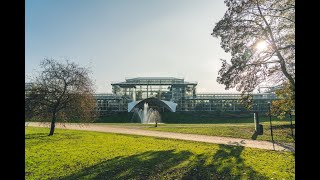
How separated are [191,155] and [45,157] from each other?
6558 mm

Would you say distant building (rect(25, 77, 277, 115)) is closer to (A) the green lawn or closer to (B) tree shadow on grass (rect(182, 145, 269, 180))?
(A) the green lawn

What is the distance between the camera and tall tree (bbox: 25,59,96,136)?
2108 cm

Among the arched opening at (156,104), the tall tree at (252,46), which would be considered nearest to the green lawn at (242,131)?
the tall tree at (252,46)

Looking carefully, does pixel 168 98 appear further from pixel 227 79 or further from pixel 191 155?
pixel 191 155

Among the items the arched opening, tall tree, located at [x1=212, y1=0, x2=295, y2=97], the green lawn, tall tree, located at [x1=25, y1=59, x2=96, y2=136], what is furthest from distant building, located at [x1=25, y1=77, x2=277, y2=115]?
tall tree, located at [x1=212, y1=0, x2=295, y2=97]

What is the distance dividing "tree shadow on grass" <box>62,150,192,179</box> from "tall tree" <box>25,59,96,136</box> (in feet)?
35.7

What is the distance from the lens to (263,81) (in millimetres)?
15977

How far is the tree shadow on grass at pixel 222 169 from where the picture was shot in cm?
840

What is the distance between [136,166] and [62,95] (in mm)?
14010

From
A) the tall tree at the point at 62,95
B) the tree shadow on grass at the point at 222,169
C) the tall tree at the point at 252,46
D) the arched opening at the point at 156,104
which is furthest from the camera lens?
the arched opening at the point at 156,104

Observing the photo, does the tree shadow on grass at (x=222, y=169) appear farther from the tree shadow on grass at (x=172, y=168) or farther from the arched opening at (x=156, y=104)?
the arched opening at (x=156, y=104)

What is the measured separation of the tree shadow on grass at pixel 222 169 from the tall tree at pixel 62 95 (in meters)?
13.0
